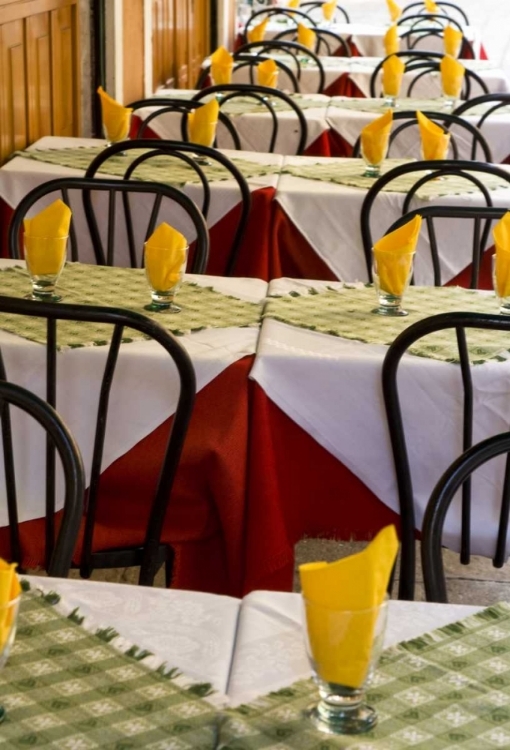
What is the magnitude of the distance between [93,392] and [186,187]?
1.54m

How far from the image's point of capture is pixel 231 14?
8523 millimetres

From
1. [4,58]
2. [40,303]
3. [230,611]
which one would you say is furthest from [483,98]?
[230,611]

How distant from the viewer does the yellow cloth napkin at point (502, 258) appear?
2293 mm

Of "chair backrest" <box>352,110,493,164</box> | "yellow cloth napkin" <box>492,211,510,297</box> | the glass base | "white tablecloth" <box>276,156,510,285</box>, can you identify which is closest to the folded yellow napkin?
"white tablecloth" <box>276,156,510,285</box>

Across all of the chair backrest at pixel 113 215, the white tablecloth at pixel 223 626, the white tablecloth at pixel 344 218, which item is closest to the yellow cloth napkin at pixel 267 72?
the chair backrest at pixel 113 215

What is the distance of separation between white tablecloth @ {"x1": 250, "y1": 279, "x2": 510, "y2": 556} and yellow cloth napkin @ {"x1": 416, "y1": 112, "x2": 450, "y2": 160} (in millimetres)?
1660

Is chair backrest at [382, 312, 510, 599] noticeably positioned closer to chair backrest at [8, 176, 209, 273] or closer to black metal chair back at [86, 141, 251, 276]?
chair backrest at [8, 176, 209, 273]

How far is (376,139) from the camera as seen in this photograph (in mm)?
3637

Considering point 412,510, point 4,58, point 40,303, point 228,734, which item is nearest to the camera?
point 228,734

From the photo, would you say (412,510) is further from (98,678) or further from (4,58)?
(4,58)

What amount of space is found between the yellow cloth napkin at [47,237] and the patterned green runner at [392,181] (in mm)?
1406

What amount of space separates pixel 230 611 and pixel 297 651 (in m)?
0.10

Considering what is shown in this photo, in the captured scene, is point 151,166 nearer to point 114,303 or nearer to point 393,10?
point 114,303

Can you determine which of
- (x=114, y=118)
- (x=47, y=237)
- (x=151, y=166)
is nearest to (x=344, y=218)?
(x=151, y=166)
